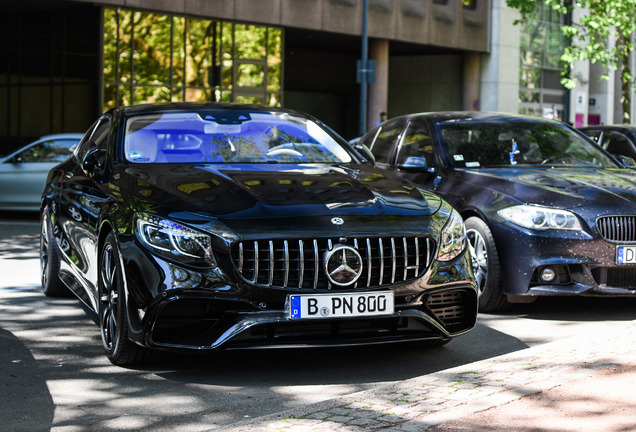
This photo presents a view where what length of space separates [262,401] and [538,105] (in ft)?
134

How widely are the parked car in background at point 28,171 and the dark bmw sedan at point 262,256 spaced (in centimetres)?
1045

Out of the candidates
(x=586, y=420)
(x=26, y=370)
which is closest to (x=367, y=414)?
(x=586, y=420)

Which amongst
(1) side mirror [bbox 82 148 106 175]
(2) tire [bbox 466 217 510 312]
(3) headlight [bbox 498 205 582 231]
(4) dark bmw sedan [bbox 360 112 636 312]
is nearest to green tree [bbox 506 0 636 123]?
(4) dark bmw sedan [bbox 360 112 636 312]

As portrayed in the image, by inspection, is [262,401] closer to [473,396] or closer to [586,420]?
[473,396]

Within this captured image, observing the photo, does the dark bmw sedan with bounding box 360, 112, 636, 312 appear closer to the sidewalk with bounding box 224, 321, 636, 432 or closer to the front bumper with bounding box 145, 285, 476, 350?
the sidewalk with bounding box 224, 321, 636, 432

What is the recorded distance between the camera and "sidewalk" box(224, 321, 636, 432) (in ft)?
13.9

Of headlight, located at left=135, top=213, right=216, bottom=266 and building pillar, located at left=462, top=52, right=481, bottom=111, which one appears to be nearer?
headlight, located at left=135, top=213, right=216, bottom=266

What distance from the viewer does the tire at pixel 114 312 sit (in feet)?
18.7

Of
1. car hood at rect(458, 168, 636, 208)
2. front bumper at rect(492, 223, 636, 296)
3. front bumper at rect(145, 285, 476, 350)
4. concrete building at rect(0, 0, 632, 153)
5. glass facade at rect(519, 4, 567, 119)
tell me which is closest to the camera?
front bumper at rect(145, 285, 476, 350)

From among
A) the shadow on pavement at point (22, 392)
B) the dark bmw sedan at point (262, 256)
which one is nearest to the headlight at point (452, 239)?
the dark bmw sedan at point (262, 256)

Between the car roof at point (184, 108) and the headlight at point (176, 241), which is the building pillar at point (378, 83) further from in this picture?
the headlight at point (176, 241)

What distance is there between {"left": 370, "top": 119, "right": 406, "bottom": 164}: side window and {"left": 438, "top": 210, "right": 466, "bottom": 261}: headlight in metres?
3.70

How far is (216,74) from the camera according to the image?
3120 cm

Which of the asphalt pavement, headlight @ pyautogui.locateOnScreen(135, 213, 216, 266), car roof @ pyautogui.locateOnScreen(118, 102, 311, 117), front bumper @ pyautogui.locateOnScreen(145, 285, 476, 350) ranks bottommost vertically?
the asphalt pavement
